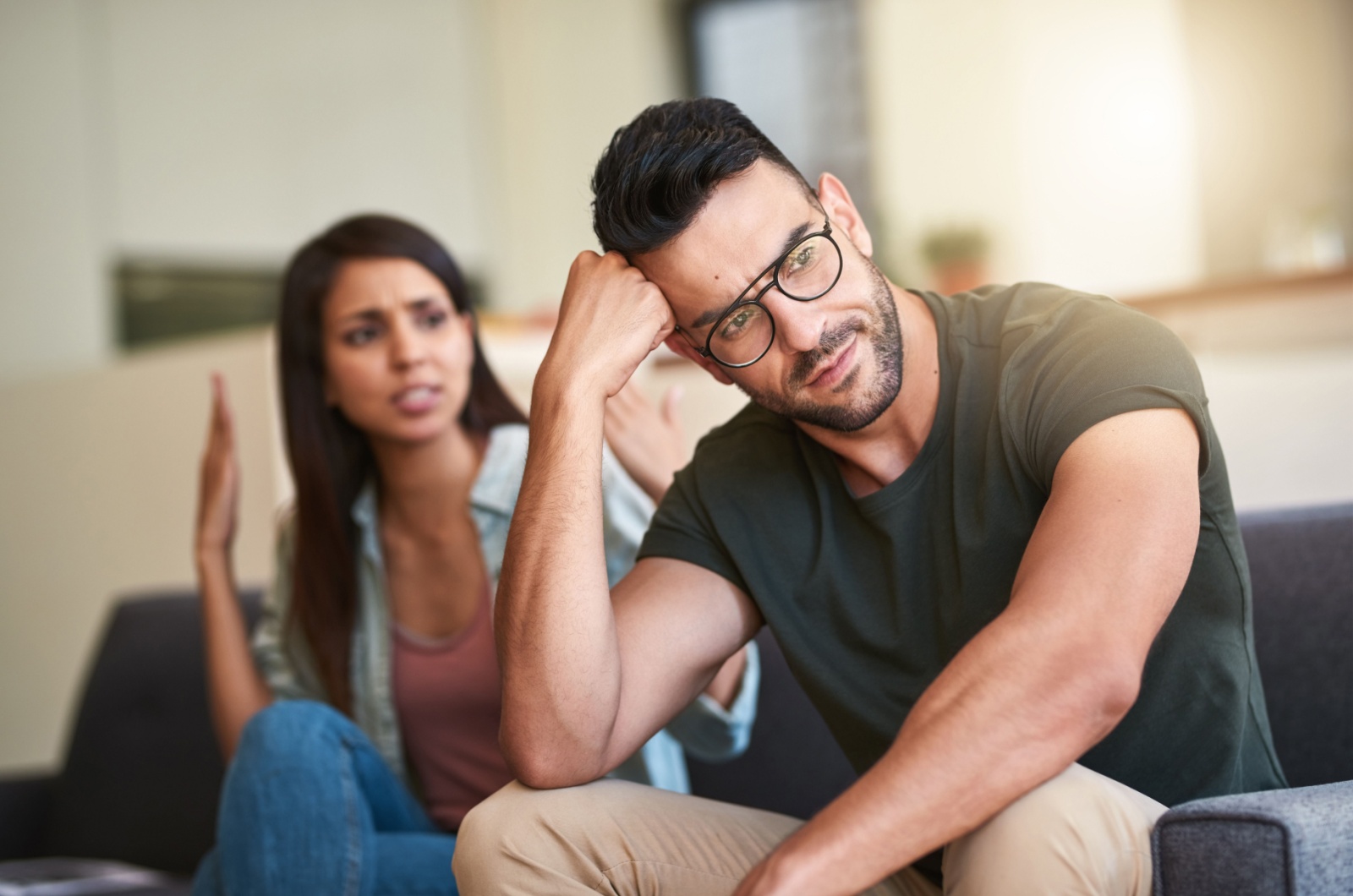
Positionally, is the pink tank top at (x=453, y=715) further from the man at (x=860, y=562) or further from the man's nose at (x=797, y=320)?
the man's nose at (x=797, y=320)

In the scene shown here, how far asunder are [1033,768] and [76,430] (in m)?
2.88

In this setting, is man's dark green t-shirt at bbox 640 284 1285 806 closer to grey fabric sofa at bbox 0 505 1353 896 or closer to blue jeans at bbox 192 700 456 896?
grey fabric sofa at bbox 0 505 1353 896

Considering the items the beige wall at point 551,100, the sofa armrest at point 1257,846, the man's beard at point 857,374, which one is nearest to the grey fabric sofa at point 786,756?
the sofa armrest at point 1257,846

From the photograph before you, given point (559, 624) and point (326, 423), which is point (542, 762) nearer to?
point (559, 624)

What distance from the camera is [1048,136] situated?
5238mm

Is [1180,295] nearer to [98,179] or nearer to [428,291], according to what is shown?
[428,291]

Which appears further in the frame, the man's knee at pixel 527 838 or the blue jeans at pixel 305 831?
the blue jeans at pixel 305 831

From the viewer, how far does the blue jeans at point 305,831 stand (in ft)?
4.83

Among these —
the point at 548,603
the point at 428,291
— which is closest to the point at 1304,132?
the point at 428,291

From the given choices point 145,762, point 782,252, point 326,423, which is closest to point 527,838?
point 782,252

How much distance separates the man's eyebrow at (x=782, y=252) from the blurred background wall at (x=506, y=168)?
3.39 ft

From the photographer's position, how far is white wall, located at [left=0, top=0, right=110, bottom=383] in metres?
3.97

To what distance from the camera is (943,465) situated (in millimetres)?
1226

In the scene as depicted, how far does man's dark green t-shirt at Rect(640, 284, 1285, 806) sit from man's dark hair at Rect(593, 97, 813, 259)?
0.26 m
